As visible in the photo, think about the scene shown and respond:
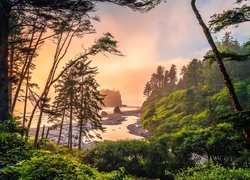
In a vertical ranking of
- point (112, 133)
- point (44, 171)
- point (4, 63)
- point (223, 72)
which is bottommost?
point (112, 133)

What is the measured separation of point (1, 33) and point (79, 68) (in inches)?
937

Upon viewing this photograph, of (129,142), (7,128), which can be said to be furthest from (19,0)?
(129,142)

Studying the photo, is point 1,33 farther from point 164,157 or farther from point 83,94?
point 83,94

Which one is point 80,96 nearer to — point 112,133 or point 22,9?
point 22,9

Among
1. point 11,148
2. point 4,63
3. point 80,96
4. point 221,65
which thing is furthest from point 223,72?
point 80,96

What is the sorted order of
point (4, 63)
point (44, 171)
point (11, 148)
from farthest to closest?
point (4, 63), point (11, 148), point (44, 171)

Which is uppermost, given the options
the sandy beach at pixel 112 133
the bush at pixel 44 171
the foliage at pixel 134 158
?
the bush at pixel 44 171

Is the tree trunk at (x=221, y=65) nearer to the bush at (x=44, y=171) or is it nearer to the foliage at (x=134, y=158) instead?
the bush at (x=44, y=171)

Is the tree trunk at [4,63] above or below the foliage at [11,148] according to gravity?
above

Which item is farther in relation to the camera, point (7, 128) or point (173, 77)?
point (173, 77)

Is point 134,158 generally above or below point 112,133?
above

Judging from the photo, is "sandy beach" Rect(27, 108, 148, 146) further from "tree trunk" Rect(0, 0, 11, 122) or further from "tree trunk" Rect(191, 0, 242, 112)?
"tree trunk" Rect(191, 0, 242, 112)

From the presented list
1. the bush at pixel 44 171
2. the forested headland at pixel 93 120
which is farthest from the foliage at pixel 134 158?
the bush at pixel 44 171

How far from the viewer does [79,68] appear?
3422 centimetres
